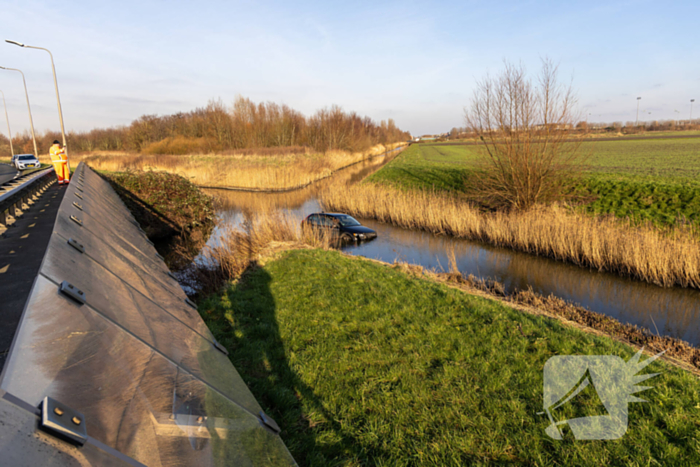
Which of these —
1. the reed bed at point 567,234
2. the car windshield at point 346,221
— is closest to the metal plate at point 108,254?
the car windshield at point 346,221

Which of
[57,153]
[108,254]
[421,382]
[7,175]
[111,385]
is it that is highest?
[57,153]

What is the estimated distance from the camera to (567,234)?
539 inches

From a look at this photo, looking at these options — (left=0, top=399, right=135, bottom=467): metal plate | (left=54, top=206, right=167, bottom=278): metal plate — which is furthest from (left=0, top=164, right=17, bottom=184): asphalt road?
(left=0, top=399, right=135, bottom=467): metal plate

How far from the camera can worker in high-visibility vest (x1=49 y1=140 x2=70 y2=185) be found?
13.2 meters

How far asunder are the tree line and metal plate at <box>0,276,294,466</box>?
50.9 metres

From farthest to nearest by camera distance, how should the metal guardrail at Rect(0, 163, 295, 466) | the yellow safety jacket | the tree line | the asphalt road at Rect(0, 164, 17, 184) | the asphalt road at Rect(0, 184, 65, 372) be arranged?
the tree line, the asphalt road at Rect(0, 164, 17, 184), the yellow safety jacket, the asphalt road at Rect(0, 184, 65, 372), the metal guardrail at Rect(0, 163, 295, 466)

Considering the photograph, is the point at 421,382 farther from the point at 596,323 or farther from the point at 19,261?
the point at 19,261

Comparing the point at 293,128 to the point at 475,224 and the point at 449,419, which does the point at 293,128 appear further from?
the point at 449,419

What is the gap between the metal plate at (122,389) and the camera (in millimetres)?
1563

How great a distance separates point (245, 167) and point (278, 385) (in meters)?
32.8

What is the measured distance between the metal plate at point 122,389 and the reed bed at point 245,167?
30250mm

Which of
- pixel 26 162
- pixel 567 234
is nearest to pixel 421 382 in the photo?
pixel 567 234

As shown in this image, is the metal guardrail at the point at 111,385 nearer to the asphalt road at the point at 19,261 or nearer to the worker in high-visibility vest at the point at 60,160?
the asphalt road at the point at 19,261

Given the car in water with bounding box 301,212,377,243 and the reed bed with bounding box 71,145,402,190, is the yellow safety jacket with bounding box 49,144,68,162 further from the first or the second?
the reed bed with bounding box 71,145,402,190
